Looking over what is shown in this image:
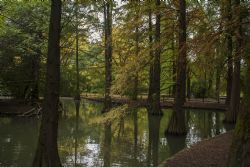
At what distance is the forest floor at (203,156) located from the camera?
28.0 feet

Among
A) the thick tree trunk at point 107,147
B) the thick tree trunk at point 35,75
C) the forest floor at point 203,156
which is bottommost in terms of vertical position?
the thick tree trunk at point 107,147

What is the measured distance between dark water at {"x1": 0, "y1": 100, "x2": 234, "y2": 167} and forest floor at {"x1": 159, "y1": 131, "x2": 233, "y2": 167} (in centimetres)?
119

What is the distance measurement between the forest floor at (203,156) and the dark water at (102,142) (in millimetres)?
1188

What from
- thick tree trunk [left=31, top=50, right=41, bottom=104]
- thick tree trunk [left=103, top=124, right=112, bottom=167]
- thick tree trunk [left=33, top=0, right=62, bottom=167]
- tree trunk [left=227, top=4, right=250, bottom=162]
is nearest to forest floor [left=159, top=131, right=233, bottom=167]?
thick tree trunk [left=103, top=124, right=112, bottom=167]

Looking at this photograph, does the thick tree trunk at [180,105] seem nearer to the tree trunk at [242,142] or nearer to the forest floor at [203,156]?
the forest floor at [203,156]

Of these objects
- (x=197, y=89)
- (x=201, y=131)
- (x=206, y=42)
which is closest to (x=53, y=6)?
(x=206, y=42)

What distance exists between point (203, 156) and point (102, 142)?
17.4ft

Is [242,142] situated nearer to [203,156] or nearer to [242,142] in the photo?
[242,142]

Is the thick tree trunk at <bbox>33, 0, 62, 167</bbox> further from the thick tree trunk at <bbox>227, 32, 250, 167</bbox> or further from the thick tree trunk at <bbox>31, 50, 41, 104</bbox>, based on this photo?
the thick tree trunk at <bbox>31, 50, 41, 104</bbox>

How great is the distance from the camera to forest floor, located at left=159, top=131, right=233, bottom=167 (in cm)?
855

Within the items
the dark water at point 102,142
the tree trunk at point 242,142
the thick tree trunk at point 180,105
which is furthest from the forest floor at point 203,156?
the thick tree trunk at point 180,105

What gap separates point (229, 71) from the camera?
28203 millimetres

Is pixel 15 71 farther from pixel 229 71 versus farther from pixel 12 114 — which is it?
pixel 229 71

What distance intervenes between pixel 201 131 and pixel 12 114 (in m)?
11.3
